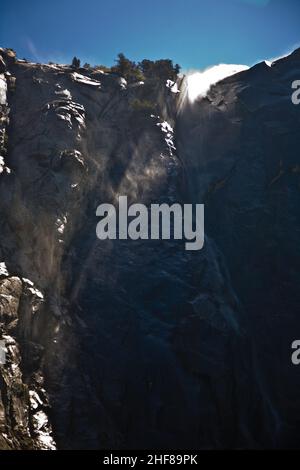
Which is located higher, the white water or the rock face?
the white water

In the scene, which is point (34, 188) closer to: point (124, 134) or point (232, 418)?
point (124, 134)

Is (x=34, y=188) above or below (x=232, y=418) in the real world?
above

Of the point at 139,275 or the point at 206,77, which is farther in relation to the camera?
the point at 206,77

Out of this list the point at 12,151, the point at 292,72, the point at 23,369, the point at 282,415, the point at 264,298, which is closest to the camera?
Result: the point at 23,369

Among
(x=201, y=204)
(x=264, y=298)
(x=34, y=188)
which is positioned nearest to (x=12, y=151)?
(x=34, y=188)

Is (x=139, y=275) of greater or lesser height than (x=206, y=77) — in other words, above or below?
below

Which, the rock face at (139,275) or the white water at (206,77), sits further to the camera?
the white water at (206,77)

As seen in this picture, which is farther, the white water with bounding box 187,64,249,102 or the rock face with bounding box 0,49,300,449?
the white water with bounding box 187,64,249,102

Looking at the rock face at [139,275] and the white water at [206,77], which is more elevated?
the white water at [206,77]
